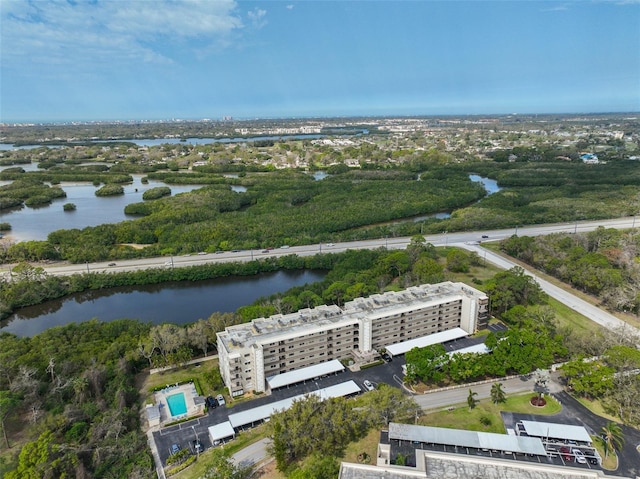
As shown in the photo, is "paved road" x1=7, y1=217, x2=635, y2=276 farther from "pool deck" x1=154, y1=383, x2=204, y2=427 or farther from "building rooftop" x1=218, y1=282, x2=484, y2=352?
"pool deck" x1=154, y1=383, x2=204, y2=427

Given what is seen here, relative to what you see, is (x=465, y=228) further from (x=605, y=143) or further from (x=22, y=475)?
(x=605, y=143)

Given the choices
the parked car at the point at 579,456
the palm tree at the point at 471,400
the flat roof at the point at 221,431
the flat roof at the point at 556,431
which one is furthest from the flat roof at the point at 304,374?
the parked car at the point at 579,456

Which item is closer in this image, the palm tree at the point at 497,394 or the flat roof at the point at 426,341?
the palm tree at the point at 497,394

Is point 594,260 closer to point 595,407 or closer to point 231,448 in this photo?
point 595,407

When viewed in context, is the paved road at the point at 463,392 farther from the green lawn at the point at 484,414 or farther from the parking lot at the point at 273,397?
the parking lot at the point at 273,397

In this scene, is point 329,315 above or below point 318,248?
above

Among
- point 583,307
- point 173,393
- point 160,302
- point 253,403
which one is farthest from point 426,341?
point 160,302

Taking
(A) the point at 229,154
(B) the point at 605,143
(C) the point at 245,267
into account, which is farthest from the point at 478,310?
(B) the point at 605,143
